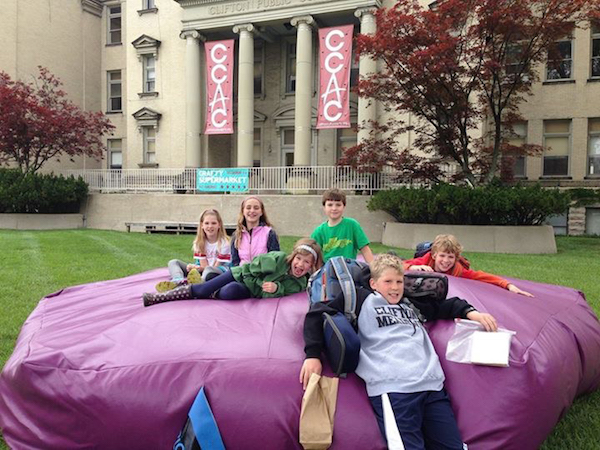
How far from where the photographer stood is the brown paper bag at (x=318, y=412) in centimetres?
272

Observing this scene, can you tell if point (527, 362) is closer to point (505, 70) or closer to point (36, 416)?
point (36, 416)

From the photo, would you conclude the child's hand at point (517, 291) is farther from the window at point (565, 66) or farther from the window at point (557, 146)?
the window at point (565, 66)

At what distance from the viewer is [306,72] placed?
19.2 metres

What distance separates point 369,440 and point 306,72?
1790cm

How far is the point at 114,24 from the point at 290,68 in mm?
11118

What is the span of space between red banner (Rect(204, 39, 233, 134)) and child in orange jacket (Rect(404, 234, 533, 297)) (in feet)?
52.7

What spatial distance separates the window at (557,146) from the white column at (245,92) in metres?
11.4

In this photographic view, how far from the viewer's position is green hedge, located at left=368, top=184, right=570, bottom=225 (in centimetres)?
1251

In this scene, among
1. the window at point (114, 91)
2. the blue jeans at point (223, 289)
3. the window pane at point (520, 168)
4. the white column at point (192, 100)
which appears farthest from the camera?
the window at point (114, 91)

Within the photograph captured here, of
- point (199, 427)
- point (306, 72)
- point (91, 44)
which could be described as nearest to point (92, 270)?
point (199, 427)

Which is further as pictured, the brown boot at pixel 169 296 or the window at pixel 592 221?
the window at pixel 592 221

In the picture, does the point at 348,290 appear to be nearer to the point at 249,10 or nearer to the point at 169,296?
the point at 169,296

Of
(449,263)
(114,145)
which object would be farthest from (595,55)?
(114,145)

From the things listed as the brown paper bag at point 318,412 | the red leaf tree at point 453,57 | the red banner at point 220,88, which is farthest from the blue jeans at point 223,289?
the red banner at point 220,88
